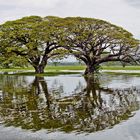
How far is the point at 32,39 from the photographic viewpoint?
69.4 m

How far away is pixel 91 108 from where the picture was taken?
22.5 metres

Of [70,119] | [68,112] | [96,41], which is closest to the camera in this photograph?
[70,119]

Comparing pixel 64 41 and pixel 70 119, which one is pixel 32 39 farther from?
pixel 70 119

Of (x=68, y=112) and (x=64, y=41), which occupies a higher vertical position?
(x=64, y=41)

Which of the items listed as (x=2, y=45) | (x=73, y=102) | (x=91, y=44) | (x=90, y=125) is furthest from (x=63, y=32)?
(x=90, y=125)

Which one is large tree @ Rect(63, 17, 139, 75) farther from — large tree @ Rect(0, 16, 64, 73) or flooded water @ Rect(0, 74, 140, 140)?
flooded water @ Rect(0, 74, 140, 140)

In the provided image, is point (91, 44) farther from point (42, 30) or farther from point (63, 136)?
point (63, 136)

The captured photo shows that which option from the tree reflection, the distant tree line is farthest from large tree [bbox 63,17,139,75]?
the tree reflection

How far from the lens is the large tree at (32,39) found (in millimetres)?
68000

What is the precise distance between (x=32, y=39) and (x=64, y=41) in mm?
7603

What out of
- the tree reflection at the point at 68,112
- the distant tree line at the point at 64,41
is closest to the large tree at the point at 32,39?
the distant tree line at the point at 64,41

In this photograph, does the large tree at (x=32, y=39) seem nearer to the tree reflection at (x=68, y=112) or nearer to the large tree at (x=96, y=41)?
the large tree at (x=96, y=41)

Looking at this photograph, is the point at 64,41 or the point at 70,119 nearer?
the point at 70,119

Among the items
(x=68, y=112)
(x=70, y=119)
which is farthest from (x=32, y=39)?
(x=70, y=119)
